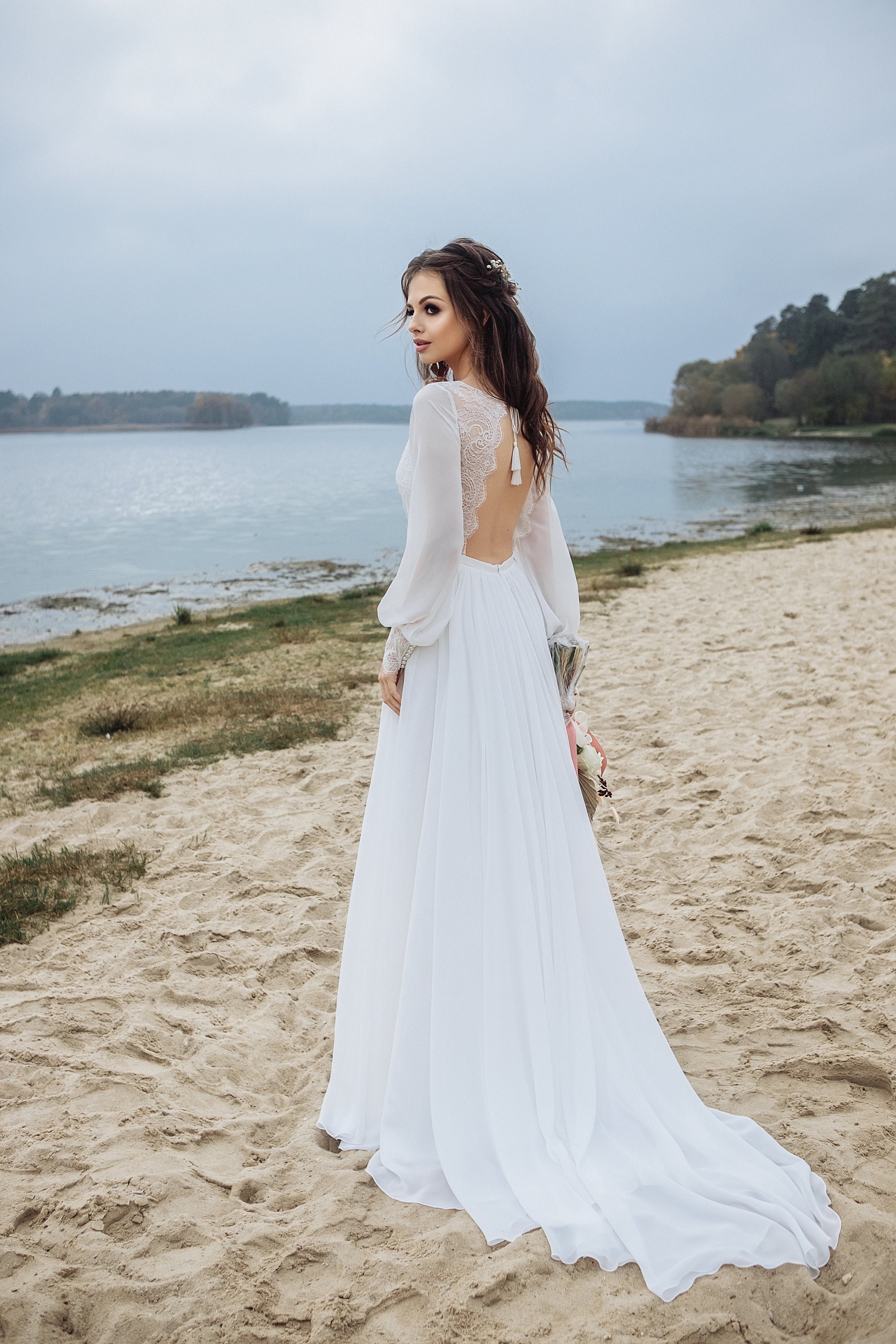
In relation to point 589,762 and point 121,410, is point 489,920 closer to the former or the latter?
point 589,762

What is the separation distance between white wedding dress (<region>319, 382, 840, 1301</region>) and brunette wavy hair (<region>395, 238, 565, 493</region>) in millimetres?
117

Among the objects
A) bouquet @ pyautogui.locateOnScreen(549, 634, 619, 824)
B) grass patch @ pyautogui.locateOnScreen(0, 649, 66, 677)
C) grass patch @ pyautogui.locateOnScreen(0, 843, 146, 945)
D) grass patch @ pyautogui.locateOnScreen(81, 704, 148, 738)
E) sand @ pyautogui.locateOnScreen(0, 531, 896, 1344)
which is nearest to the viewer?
sand @ pyautogui.locateOnScreen(0, 531, 896, 1344)

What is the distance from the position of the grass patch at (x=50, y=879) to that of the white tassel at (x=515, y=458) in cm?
268

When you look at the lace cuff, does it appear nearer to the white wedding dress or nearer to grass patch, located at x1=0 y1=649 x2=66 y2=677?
the white wedding dress

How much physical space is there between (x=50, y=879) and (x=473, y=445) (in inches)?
119

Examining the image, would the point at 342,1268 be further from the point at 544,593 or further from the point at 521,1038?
the point at 544,593

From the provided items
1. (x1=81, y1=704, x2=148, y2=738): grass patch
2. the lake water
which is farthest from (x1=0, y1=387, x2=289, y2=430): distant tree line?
(x1=81, y1=704, x2=148, y2=738): grass patch

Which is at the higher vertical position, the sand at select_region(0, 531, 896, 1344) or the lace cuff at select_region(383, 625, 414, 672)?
the lace cuff at select_region(383, 625, 414, 672)

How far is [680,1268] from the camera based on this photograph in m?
1.80

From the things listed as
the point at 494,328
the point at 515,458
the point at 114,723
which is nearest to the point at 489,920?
the point at 515,458

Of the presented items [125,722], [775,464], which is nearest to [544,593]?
[125,722]

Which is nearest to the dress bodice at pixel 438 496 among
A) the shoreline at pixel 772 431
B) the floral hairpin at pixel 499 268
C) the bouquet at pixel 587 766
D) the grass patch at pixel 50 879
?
the floral hairpin at pixel 499 268

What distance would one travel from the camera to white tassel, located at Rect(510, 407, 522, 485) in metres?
2.26

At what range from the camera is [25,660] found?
1165cm
